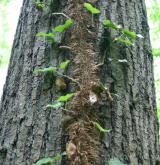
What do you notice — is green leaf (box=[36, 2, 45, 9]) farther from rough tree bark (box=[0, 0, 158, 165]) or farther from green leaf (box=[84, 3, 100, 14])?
green leaf (box=[84, 3, 100, 14])

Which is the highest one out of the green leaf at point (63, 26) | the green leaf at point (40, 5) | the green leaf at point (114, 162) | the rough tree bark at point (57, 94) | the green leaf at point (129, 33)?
the green leaf at point (40, 5)

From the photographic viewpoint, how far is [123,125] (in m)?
1.41

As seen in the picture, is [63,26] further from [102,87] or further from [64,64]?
[102,87]

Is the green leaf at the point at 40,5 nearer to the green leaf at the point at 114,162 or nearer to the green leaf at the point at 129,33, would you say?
the green leaf at the point at 129,33

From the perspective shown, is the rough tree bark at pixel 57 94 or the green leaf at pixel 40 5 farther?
the green leaf at pixel 40 5

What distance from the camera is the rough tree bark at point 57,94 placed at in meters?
1.35

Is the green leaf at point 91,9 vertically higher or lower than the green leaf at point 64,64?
higher

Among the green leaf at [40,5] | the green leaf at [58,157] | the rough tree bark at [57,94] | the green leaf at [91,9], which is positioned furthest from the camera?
the green leaf at [40,5]

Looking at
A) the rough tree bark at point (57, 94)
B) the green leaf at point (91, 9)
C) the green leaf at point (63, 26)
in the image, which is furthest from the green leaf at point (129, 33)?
the green leaf at point (63, 26)

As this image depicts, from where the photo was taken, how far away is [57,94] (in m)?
1.44

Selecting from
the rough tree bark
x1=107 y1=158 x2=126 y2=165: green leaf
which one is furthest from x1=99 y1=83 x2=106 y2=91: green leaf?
x1=107 y1=158 x2=126 y2=165: green leaf

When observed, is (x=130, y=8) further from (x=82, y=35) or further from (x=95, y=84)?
(x=95, y=84)

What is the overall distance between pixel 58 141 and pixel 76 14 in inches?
25.9

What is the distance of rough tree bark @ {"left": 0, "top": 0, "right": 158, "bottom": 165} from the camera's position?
1354 millimetres
